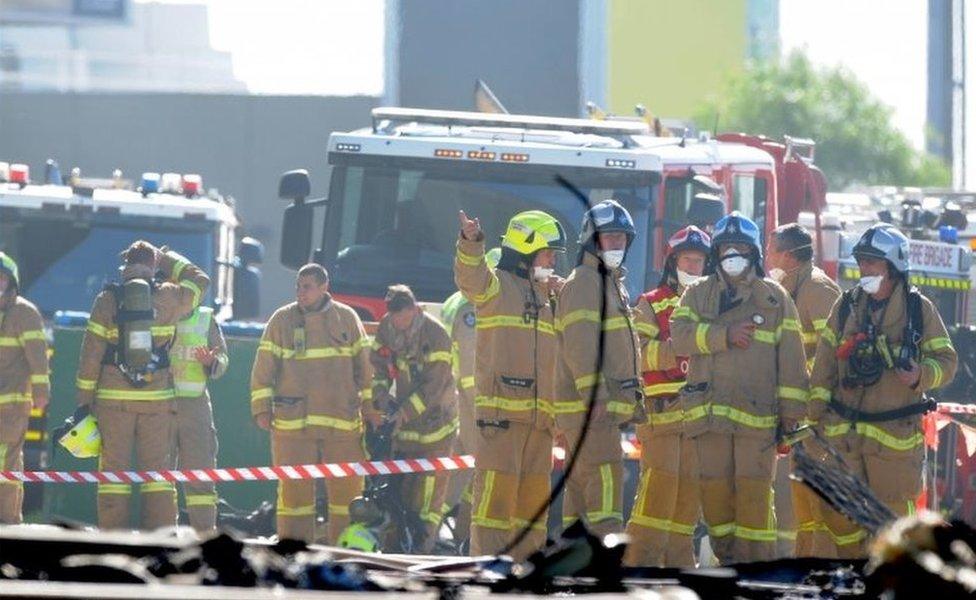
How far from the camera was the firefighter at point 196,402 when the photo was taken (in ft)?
42.6

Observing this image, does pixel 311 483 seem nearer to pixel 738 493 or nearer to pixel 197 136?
pixel 738 493

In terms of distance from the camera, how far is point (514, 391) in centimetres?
1092

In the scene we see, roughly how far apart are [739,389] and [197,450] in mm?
3948

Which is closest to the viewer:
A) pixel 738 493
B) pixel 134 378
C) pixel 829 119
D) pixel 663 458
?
pixel 738 493

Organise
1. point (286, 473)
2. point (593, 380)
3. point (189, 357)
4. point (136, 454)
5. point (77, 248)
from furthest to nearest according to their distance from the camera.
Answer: point (77, 248)
point (189, 357)
point (136, 454)
point (286, 473)
point (593, 380)

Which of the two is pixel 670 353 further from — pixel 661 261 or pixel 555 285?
pixel 661 261

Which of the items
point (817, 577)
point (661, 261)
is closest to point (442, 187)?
point (661, 261)

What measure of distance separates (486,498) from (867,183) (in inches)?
1579

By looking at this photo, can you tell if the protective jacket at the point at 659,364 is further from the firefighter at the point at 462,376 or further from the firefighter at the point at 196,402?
the firefighter at the point at 196,402

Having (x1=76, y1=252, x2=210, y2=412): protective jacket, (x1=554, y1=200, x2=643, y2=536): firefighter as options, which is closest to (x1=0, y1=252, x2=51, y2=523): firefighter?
(x1=76, y1=252, x2=210, y2=412): protective jacket

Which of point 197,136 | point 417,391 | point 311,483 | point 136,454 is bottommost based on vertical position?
point 311,483

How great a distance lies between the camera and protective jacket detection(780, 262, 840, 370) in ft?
37.1

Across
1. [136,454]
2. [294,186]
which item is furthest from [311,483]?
[294,186]

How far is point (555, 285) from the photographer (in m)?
11.2
